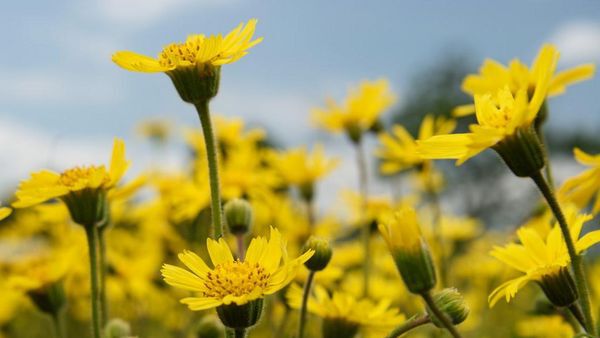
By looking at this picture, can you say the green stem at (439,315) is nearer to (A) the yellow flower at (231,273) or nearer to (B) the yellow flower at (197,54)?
(A) the yellow flower at (231,273)

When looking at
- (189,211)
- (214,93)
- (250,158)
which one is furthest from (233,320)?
(250,158)

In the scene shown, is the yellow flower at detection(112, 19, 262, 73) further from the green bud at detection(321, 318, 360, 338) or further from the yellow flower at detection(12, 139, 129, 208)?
the green bud at detection(321, 318, 360, 338)

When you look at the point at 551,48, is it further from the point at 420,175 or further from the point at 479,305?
the point at 479,305

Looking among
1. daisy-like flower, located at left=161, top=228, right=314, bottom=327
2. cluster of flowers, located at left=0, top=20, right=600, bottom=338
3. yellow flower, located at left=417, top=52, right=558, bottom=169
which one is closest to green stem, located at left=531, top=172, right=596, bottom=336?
cluster of flowers, located at left=0, top=20, right=600, bottom=338

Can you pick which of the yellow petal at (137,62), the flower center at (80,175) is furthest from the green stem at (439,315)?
the flower center at (80,175)

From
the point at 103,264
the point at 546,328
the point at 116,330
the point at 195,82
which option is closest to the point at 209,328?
the point at 116,330
